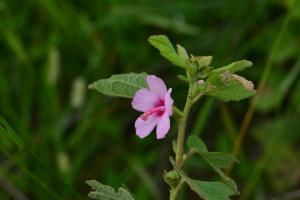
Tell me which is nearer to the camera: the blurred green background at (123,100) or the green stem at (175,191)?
the green stem at (175,191)

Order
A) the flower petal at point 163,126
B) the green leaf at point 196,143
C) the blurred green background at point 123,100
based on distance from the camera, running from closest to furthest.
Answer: the flower petal at point 163,126
the green leaf at point 196,143
the blurred green background at point 123,100

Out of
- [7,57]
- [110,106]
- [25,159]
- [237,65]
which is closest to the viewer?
[237,65]

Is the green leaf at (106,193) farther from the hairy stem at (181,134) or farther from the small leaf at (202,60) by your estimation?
the small leaf at (202,60)

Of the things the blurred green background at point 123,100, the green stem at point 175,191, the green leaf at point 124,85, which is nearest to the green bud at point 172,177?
the green stem at point 175,191

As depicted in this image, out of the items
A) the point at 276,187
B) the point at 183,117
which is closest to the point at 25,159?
the point at 276,187

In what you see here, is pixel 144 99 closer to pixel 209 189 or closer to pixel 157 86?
pixel 157 86

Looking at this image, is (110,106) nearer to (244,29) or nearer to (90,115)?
(90,115)

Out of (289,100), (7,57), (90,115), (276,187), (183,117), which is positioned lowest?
(276,187)
